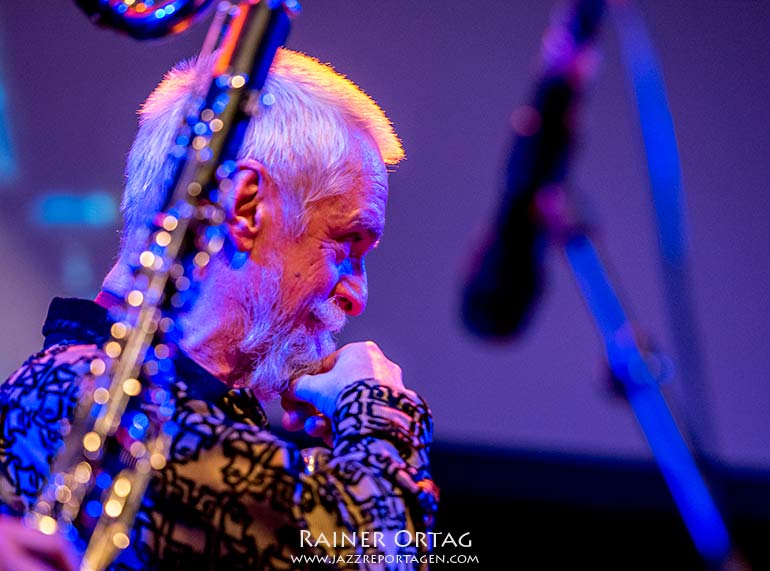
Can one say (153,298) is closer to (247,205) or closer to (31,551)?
(31,551)

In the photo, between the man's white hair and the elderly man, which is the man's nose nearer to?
the elderly man

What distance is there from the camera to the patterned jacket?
3.58ft

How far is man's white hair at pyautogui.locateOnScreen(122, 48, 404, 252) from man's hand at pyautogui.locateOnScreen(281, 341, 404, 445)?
226 millimetres

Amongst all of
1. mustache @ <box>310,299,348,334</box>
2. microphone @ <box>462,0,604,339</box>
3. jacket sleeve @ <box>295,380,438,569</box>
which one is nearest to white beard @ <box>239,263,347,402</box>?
mustache @ <box>310,299,348,334</box>

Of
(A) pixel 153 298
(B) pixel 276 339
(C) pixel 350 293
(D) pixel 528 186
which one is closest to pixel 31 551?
(A) pixel 153 298

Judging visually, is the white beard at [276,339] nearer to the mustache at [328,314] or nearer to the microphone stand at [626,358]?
the mustache at [328,314]

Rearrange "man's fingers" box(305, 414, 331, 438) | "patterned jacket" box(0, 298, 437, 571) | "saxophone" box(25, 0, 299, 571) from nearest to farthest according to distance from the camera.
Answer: "saxophone" box(25, 0, 299, 571) < "patterned jacket" box(0, 298, 437, 571) < "man's fingers" box(305, 414, 331, 438)

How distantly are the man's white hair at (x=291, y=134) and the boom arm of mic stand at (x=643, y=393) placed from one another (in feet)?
2.05

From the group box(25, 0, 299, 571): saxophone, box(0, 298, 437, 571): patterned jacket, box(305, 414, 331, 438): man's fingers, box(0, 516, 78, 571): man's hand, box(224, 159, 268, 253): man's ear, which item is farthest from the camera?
box(305, 414, 331, 438): man's fingers

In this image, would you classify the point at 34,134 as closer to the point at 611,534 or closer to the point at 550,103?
the point at 611,534

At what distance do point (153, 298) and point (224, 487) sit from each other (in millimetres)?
267

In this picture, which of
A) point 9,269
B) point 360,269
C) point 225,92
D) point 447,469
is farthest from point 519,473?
point 225,92

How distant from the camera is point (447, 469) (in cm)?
266

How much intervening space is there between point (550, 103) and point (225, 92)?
0.41m
